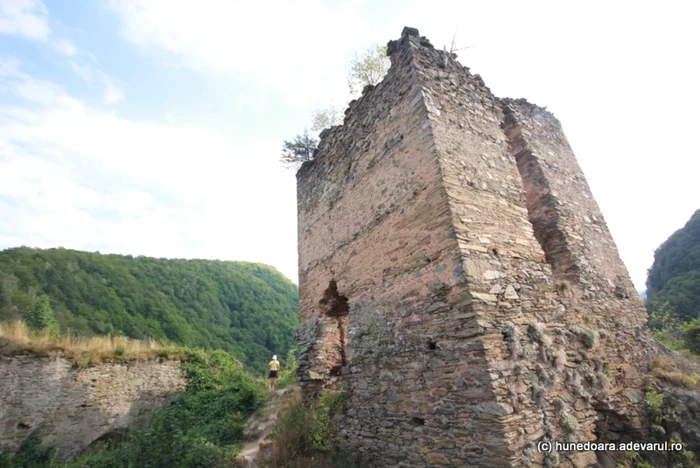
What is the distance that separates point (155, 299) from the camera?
27531mm

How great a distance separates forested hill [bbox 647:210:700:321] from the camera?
18531mm

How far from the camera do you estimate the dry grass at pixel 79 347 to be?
871 cm

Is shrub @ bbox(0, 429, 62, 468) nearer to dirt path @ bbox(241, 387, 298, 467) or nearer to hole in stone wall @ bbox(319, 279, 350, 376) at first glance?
dirt path @ bbox(241, 387, 298, 467)

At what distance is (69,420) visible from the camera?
28.7ft

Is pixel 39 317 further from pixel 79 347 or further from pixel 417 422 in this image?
pixel 417 422

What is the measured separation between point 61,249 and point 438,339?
112 ft

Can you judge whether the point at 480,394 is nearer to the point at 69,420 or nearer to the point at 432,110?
the point at 432,110

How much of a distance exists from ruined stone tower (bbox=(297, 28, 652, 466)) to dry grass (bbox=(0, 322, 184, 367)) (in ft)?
22.7

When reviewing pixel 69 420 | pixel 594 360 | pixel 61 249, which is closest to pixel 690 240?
pixel 594 360

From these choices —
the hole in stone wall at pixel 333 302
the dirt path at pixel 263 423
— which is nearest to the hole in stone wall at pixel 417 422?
the hole in stone wall at pixel 333 302

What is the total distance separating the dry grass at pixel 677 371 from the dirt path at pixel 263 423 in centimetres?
685

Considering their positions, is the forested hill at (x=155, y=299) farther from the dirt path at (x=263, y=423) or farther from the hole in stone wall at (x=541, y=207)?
Answer: the hole in stone wall at (x=541, y=207)

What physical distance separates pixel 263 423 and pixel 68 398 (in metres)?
5.34

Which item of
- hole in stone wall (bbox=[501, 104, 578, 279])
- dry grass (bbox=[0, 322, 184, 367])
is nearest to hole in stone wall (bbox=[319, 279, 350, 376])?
hole in stone wall (bbox=[501, 104, 578, 279])
